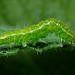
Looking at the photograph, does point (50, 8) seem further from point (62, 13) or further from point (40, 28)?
point (40, 28)

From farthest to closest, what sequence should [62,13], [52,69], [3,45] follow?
1. [62,13]
2. [52,69]
3. [3,45]

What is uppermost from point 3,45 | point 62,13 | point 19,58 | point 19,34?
point 62,13

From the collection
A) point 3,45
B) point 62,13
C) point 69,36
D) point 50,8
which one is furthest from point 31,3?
point 3,45

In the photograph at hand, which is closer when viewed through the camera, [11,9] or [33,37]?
[33,37]

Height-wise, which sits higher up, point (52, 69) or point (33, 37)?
point (33, 37)

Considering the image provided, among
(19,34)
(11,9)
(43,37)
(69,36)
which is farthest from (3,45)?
(11,9)

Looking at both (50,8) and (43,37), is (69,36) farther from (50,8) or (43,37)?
(50,8)

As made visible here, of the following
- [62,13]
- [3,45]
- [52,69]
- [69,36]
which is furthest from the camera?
[62,13]
